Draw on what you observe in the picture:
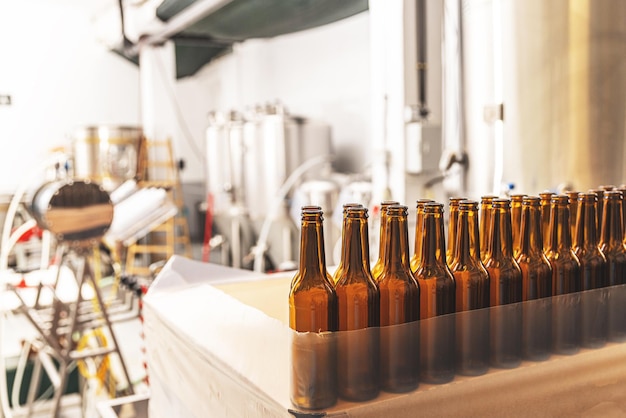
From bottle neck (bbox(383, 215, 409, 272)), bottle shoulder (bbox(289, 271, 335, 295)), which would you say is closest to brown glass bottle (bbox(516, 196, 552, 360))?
bottle neck (bbox(383, 215, 409, 272))

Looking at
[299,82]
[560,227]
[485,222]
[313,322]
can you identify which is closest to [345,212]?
[313,322]

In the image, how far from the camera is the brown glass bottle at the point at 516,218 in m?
0.98

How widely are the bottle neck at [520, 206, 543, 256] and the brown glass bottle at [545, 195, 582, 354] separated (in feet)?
0.11

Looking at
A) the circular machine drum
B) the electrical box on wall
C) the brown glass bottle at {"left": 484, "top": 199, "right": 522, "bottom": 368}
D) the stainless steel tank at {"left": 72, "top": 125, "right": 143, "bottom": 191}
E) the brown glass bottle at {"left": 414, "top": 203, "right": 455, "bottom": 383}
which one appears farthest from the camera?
the stainless steel tank at {"left": 72, "top": 125, "right": 143, "bottom": 191}

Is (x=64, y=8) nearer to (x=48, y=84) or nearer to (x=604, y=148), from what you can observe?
(x=48, y=84)

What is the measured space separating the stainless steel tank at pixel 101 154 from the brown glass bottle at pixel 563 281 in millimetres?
5561

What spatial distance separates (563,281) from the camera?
3.18 feet

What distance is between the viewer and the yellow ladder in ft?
20.9

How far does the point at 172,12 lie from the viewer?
18.5 ft

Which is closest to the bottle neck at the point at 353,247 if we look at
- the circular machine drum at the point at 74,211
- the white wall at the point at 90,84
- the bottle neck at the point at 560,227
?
the bottle neck at the point at 560,227

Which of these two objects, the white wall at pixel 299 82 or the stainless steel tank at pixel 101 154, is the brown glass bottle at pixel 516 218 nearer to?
the white wall at pixel 299 82

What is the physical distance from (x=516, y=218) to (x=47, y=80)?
7093 millimetres

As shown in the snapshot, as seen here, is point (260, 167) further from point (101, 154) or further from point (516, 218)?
point (516, 218)

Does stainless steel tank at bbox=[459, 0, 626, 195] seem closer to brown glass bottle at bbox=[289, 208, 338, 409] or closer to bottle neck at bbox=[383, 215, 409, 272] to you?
bottle neck at bbox=[383, 215, 409, 272]
